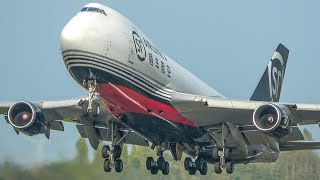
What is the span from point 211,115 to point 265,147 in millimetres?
4357

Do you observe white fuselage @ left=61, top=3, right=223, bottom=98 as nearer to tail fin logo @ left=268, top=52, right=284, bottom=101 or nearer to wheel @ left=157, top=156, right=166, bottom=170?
wheel @ left=157, top=156, right=166, bottom=170

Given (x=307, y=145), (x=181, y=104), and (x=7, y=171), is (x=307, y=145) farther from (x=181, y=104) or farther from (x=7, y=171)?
(x=7, y=171)

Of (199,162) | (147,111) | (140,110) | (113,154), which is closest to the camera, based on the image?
(140,110)

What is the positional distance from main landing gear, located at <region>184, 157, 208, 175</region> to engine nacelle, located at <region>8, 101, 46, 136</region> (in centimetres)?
755

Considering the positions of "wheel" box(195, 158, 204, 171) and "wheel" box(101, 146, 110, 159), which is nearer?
"wheel" box(101, 146, 110, 159)

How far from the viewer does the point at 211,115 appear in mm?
44812

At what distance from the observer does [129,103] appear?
41.9 m

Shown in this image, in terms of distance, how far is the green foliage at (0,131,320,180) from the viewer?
4438 centimetres

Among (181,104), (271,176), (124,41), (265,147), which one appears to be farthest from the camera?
(271,176)

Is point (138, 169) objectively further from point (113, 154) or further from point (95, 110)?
point (95, 110)

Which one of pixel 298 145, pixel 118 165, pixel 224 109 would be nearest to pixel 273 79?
pixel 298 145

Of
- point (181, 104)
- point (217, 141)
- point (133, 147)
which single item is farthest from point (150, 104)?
point (133, 147)

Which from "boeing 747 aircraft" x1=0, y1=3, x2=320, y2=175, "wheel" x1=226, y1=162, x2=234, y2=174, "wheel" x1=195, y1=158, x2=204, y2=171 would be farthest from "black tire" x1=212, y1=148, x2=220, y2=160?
"wheel" x1=195, y1=158, x2=204, y2=171

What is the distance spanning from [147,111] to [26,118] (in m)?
6.59
